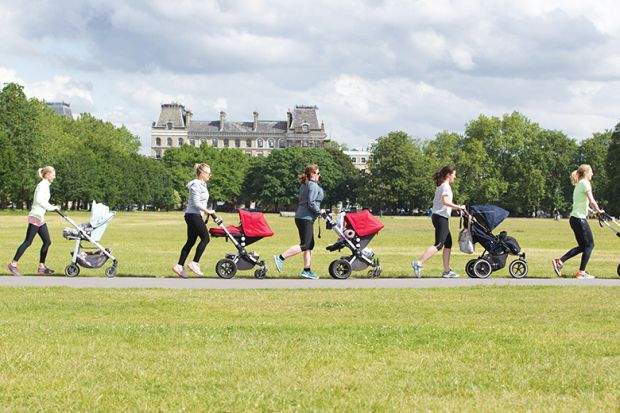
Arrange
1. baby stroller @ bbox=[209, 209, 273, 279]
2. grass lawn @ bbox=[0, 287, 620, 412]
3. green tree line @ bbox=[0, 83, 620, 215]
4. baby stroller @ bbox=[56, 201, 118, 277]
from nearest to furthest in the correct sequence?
grass lawn @ bbox=[0, 287, 620, 412] → baby stroller @ bbox=[209, 209, 273, 279] → baby stroller @ bbox=[56, 201, 118, 277] → green tree line @ bbox=[0, 83, 620, 215]

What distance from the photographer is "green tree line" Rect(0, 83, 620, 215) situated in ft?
290

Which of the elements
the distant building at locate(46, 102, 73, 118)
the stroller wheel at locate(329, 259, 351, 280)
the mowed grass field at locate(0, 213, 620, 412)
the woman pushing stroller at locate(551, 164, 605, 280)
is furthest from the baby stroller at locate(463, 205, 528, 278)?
the distant building at locate(46, 102, 73, 118)

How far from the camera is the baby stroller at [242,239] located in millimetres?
14523

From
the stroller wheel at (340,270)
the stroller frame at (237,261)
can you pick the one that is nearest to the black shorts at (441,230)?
the stroller wheel at (340,270)

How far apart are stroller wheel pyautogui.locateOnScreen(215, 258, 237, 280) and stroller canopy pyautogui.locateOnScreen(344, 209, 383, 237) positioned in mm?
2152

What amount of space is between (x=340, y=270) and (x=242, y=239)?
1.79 m

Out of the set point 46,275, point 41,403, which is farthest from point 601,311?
point 46,275

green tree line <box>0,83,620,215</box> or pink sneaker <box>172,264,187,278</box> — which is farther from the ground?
green tree line <box>0,83,620,215</box>

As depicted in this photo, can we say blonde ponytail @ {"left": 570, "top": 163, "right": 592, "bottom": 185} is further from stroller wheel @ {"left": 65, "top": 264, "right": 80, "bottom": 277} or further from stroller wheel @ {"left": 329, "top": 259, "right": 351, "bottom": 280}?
stroller wheel @ {"left": 65, "top": 264, "right": 80, "bottom": 277}

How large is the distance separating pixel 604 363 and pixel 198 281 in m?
8.50

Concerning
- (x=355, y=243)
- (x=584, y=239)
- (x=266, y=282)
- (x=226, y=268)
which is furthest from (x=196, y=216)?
(x=584, y=239)

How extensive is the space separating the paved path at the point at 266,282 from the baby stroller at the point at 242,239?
1.00ft

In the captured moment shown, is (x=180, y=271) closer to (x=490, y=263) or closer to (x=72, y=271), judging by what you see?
(x=72, y=271)

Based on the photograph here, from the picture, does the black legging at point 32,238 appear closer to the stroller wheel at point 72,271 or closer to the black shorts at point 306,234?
the stroller wheel at point 72,271
